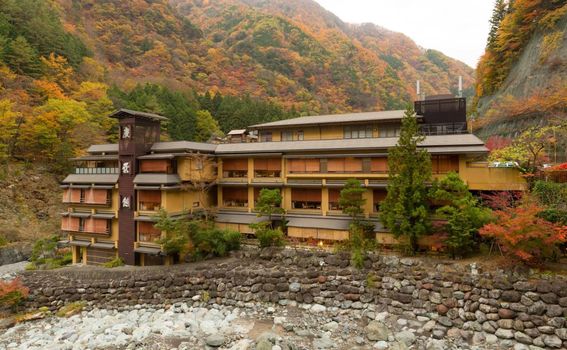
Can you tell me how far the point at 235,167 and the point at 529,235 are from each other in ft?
67.4

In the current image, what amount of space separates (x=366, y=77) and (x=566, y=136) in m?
65.1

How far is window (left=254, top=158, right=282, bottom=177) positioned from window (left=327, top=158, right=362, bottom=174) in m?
4.42

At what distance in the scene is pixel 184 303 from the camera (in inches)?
712

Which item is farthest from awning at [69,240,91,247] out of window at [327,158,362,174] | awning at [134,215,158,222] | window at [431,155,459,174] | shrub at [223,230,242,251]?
window at [431,155,459,174]

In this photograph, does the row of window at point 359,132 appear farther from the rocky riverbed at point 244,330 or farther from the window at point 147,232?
the rocky riverbed at point 244,330

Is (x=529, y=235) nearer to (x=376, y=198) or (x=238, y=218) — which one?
(x=376, y=198)

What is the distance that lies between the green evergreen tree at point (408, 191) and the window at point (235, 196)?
1254 cm

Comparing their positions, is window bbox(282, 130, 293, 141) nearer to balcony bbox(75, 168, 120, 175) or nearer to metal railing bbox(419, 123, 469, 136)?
metal railing bbox(419, 123, 469, 136)

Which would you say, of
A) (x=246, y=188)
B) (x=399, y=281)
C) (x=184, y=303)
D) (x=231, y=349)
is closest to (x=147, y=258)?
(x=184, y=303)

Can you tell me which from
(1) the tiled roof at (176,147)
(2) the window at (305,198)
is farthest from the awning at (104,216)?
(2) the window at (305,198)

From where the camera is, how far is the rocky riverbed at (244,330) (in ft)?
44.0

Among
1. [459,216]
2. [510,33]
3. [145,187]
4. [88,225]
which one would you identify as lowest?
[88,225]

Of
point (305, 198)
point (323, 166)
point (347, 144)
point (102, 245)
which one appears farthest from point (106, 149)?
point (347, 144)

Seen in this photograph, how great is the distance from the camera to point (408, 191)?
17.3m
